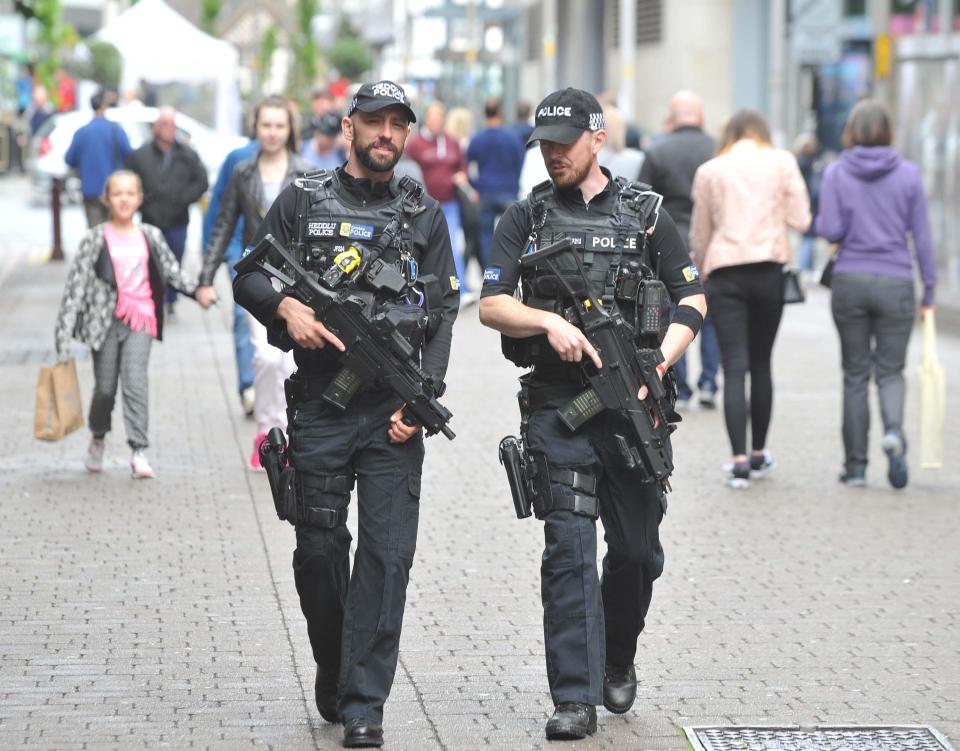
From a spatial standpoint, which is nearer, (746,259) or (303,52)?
(746,259)

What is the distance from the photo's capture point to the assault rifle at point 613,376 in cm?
568

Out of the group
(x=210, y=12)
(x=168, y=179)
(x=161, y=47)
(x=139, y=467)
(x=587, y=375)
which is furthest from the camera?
(x=210, y=12)

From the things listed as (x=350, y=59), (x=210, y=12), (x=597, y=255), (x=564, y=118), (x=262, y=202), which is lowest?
(x=350, y=59)

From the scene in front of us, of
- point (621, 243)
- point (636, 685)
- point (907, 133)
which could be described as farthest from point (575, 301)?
point (907, 133)

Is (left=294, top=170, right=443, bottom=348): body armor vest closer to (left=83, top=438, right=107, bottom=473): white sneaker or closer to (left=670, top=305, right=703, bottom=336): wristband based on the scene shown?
(left=670, top=305, right=703, bottom=336): wristband

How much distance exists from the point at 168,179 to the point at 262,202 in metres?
6.52

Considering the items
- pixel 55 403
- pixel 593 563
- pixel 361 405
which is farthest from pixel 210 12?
pixel 593 563

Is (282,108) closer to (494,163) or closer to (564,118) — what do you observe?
(564,118)

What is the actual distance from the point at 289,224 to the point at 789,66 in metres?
27.9

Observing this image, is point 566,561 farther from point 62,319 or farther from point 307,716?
point 62,319

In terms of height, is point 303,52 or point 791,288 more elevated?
point 791,288

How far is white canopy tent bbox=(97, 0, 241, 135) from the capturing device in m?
25.1

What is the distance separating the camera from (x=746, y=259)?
10016 mm

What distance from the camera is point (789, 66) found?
32.7 meters
